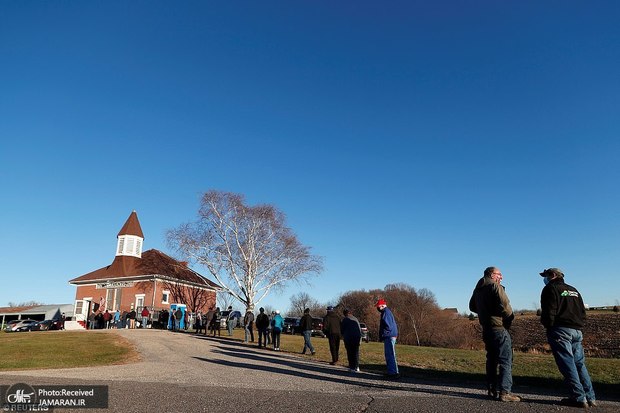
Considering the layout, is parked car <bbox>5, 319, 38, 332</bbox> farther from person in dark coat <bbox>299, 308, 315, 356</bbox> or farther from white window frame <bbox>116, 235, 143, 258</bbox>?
person in dark coat <bbox>299, 308, 315, 356</bbox>

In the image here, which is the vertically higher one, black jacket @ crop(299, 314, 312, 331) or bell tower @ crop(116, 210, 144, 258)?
bell tower @ crop(116, 210, 144, 258)

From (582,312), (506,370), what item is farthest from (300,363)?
(582,312)

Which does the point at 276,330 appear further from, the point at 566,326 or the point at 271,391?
the point at 566,326

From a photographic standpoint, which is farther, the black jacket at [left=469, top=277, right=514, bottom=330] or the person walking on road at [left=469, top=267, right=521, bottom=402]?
the black jacket at [left=469, top=277, right=514, bottom=330]

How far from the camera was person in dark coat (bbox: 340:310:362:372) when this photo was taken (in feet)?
36.0

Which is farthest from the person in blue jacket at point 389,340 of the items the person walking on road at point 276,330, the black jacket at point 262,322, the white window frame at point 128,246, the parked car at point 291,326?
the white window frame at point 128,246

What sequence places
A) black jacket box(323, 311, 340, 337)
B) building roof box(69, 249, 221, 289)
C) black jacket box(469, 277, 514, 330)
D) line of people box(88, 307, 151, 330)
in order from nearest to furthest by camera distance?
black jacket box(469, 277, 514, 330)
black jacket box(323, 311, 340, 337)
line of people box(88, 307, 151, 330)
building roof box(69, 249, 221, 289)

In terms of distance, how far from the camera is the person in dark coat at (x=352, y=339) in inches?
432

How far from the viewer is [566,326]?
646 centimetres

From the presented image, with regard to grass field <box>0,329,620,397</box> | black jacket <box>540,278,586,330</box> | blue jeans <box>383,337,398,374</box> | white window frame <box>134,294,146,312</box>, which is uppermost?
white window frame <box>134,294,146,312</box>

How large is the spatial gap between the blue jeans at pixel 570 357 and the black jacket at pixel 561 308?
110 millimetres

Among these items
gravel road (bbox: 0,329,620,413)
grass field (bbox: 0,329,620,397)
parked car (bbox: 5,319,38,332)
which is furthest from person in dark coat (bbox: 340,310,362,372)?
parked car (bbox: 5,319,38,332)

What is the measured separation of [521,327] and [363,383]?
145 ft

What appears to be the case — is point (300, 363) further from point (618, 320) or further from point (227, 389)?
point (618, 320)
